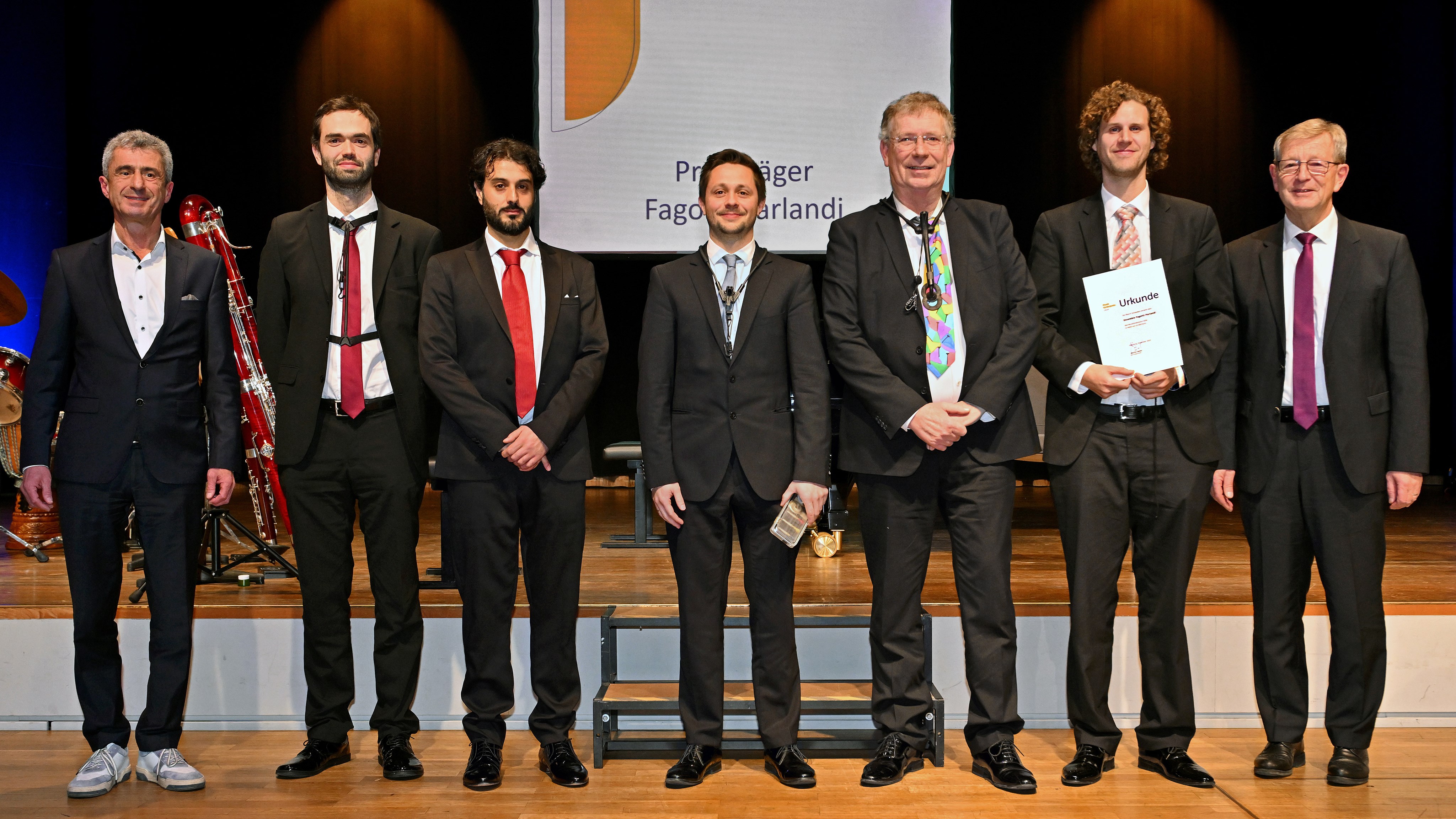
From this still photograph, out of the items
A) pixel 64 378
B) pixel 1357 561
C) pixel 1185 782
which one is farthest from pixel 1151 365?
pixel 64 378

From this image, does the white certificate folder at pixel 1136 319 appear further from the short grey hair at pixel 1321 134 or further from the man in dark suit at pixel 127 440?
the man in dark suit at pixel 127 440

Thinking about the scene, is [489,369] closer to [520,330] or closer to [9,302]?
[520,330]

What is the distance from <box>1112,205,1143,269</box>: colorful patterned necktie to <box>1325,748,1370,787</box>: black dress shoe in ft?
4.83

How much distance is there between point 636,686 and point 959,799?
1.04 m

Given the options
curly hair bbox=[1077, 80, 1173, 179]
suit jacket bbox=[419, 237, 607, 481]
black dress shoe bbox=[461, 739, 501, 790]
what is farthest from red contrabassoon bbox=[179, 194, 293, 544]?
curly hair bbox=[1077, 80, 1173, 179]

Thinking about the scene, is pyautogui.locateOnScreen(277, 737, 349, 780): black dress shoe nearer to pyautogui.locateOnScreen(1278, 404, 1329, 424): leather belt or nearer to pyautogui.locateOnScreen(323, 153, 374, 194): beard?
pyautogui.locateOnScreen(323, 153, 374, 194): beard

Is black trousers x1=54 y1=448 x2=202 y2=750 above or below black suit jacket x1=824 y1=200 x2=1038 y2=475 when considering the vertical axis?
below

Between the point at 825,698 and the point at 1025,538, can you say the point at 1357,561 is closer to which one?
the point at 825,698

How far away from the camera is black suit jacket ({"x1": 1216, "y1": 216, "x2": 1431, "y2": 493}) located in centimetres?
289

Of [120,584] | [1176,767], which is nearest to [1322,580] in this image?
[1176,767]

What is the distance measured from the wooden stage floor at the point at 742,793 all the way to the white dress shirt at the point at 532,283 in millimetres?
1036

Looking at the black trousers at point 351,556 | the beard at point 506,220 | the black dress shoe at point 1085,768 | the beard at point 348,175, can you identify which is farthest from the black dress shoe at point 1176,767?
the beard at point 348,175

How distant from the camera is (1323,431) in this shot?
115 inches

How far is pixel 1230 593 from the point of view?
363cm
